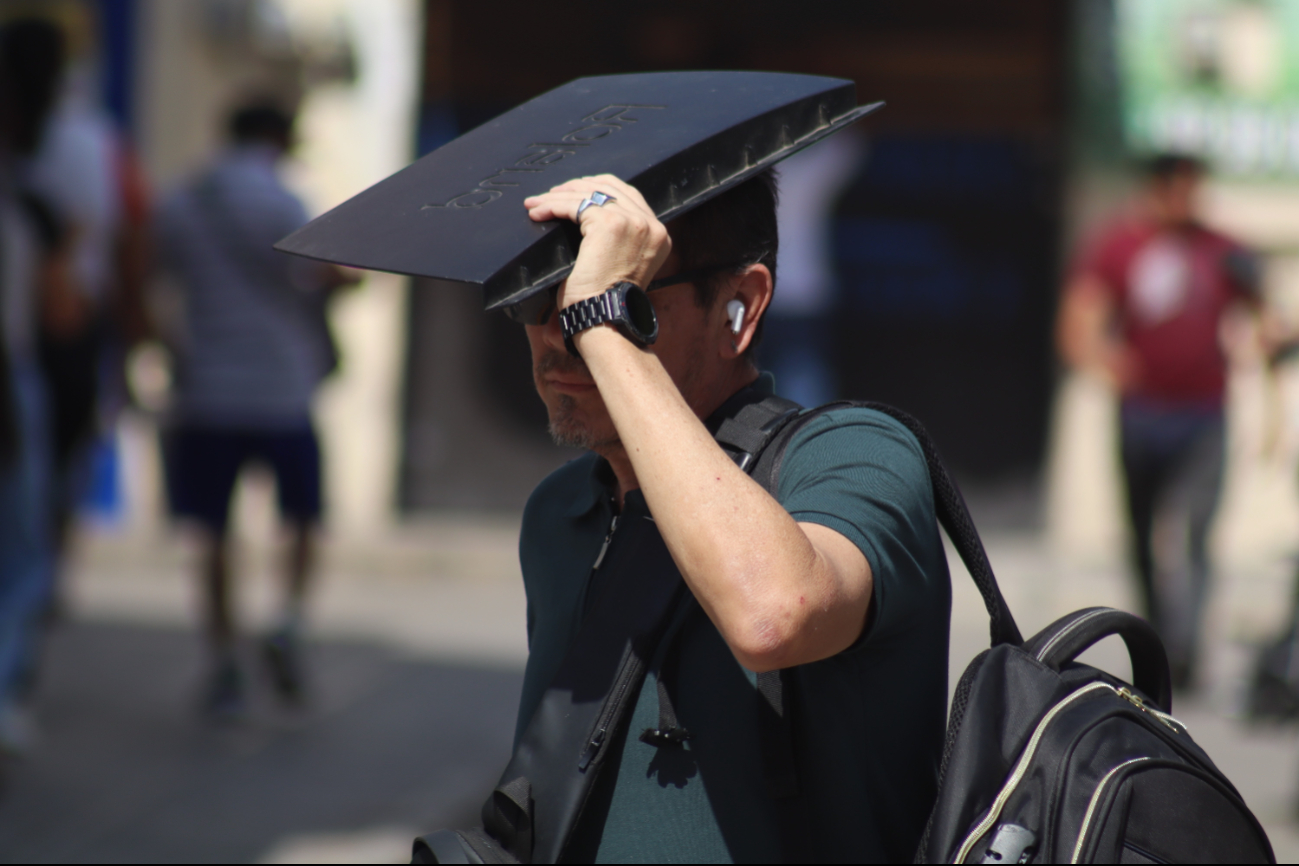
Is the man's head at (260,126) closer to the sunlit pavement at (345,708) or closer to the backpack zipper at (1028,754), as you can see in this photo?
the sunlit pavement at (345,708)

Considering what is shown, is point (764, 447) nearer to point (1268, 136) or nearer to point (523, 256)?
point (523, 256)

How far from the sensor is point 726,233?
1631 millimetres

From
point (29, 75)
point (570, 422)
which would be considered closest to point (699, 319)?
point (570, 422)

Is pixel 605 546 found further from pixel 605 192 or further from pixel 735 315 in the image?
pixel 605 192

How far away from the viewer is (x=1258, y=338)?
5.84m

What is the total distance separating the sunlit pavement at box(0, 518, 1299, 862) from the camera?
4.07 metres

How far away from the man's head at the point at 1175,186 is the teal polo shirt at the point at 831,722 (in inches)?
186

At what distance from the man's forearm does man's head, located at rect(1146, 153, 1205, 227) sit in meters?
4.94

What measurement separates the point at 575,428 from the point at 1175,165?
15.8 ft

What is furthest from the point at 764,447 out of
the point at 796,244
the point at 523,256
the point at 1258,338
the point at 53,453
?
the point at 796,244

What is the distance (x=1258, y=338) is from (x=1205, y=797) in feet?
16.0

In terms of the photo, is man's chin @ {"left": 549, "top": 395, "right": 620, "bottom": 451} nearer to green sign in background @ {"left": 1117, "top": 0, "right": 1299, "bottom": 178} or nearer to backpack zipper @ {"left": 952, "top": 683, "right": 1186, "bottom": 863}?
backpack zipper @ {"left": 952, "top": 683, "right": 1186, "bottom": 863}

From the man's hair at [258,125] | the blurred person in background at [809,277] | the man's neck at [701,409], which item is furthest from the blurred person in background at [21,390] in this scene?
the blurred person in background at [809,277]

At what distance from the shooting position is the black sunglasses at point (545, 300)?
4.87ft
